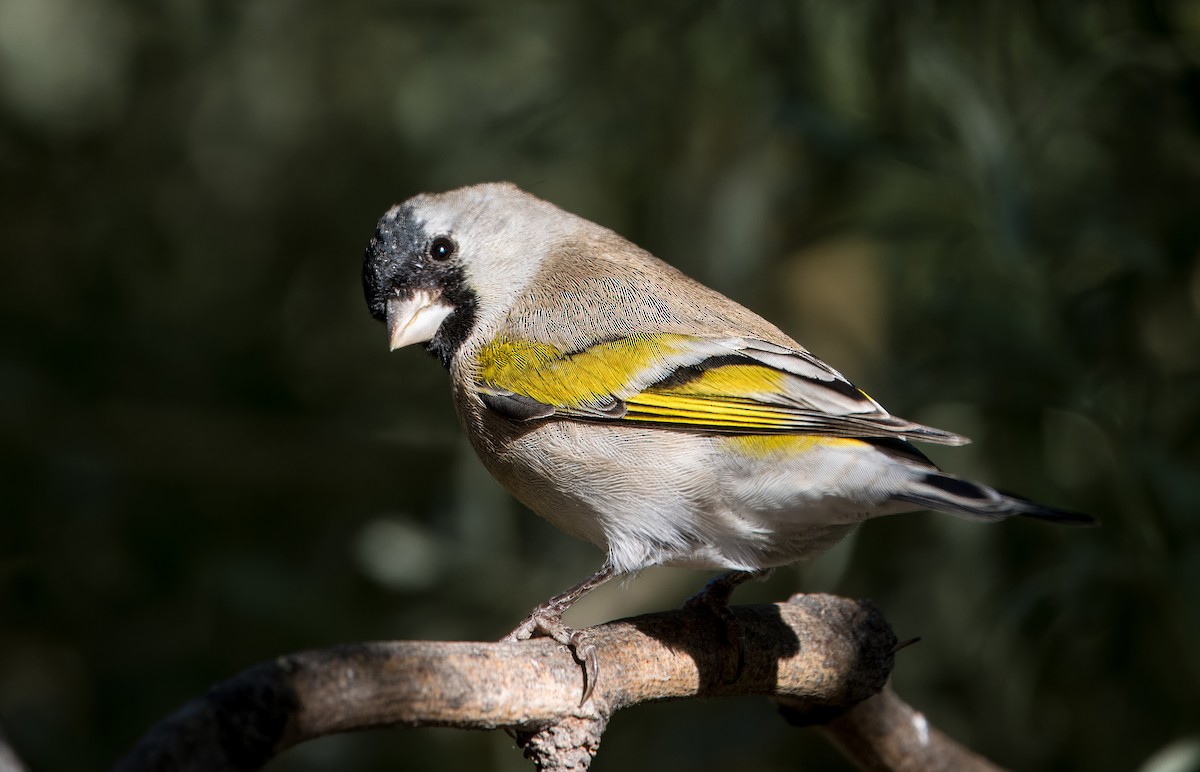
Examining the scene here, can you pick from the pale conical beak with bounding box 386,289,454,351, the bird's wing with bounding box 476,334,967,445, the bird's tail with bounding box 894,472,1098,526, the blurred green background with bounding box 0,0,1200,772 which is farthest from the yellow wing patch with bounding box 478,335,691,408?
the blurred green background with bounding box 0,0,1200,772

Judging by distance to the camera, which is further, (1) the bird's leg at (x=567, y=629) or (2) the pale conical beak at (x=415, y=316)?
(2) the pale conical beak at (x=415, y=316)

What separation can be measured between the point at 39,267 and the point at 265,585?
1.53m

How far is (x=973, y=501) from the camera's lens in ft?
8.43

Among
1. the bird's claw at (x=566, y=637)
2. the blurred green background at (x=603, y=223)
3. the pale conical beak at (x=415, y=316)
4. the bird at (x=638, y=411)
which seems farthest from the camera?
the blurred green background at (x=603, y=223)

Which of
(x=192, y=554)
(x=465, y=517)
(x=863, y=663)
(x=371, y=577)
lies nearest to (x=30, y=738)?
(x=192, y=554)

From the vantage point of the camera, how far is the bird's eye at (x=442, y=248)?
12.3ft

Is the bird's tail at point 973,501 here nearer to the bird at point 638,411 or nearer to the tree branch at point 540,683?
the bird at point 638,411

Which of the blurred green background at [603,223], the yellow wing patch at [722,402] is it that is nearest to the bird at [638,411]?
the yellow wing patch at [722,402]

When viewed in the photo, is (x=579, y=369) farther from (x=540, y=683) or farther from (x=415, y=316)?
(x=540, y=683)

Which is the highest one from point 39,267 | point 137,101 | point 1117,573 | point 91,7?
point 91,7

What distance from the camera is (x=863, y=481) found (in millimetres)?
2875

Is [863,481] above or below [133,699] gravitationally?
above

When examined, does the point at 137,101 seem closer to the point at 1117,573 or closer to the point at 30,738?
the point at 30,738

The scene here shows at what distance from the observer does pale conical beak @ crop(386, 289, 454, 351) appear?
371 cm
